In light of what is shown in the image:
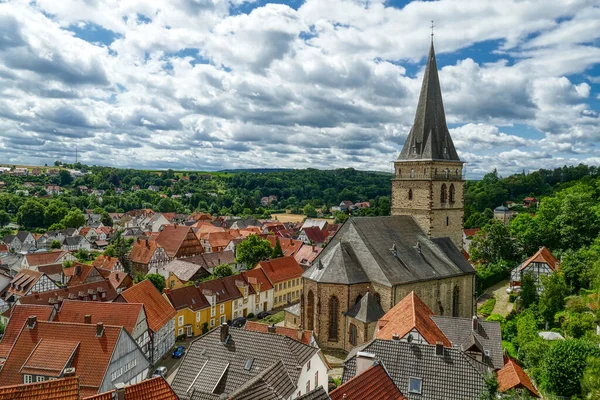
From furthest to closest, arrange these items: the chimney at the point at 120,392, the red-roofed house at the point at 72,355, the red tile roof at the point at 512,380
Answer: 1. the red-roofed house at the point at 72,355
2. the red tile roof at the point at 512,380
3. the chimney at the point at 120,392

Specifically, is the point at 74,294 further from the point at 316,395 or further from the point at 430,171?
the point at 316,395

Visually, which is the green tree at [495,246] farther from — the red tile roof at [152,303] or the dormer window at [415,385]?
the dormer window at [415,385]

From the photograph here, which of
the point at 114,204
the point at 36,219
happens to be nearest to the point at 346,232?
the point at 36,219

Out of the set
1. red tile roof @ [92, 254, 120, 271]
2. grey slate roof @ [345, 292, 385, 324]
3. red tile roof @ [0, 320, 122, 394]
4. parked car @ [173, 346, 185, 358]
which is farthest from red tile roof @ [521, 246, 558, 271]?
red tile roof @ [92, 254, 120, 271]

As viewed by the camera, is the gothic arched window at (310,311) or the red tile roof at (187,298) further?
the red tile roof at (187,298)

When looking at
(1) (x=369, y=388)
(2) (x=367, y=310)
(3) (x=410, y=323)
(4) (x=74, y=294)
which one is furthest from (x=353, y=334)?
(4) (x=74, y=294)

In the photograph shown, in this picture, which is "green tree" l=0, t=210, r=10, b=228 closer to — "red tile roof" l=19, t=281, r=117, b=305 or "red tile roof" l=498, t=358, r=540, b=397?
"red tile roof" l=19, t=281, r=117, b=305

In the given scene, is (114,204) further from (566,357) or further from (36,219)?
(566,357)

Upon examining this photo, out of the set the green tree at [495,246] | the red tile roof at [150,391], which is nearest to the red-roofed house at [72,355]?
the red tile roof at [150,391]
